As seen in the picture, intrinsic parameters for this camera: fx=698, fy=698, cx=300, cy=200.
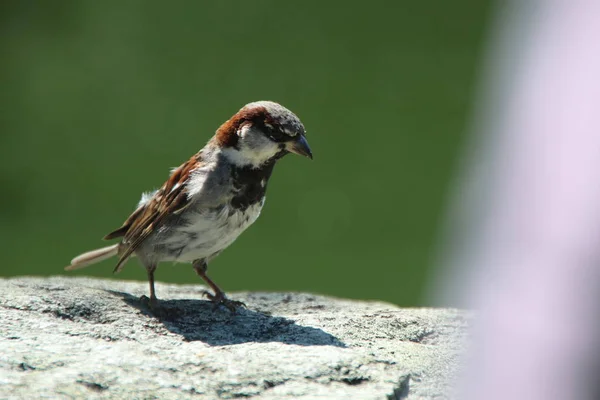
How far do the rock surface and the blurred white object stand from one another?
86cm

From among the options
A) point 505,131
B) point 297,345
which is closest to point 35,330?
point 297,345

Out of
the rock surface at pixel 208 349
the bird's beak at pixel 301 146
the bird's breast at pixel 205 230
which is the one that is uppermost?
the bird's beak at pixel 301 146

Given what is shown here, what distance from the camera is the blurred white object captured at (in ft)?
1.12

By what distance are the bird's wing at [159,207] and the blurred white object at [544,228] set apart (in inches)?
77.1

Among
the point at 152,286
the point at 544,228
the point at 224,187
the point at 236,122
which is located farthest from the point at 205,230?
the point at 544,228

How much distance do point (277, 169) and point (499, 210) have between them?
17.9ft

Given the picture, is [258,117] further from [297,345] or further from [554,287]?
[554,287]

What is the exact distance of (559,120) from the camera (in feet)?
1.16

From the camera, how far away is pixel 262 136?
223 centimetres

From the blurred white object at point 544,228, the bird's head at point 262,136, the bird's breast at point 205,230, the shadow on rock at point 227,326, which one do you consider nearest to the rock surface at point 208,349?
the shadow on rock at point 227,326

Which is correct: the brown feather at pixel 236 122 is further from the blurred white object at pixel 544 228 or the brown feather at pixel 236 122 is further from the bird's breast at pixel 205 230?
the blurred white object at pixel 544 228

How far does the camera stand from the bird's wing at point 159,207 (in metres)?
2.34

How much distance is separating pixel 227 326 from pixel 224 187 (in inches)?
17.6

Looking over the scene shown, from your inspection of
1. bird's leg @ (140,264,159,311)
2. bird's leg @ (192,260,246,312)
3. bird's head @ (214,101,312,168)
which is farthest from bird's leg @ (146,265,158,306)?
bird's head @ (214,101,312,168)
